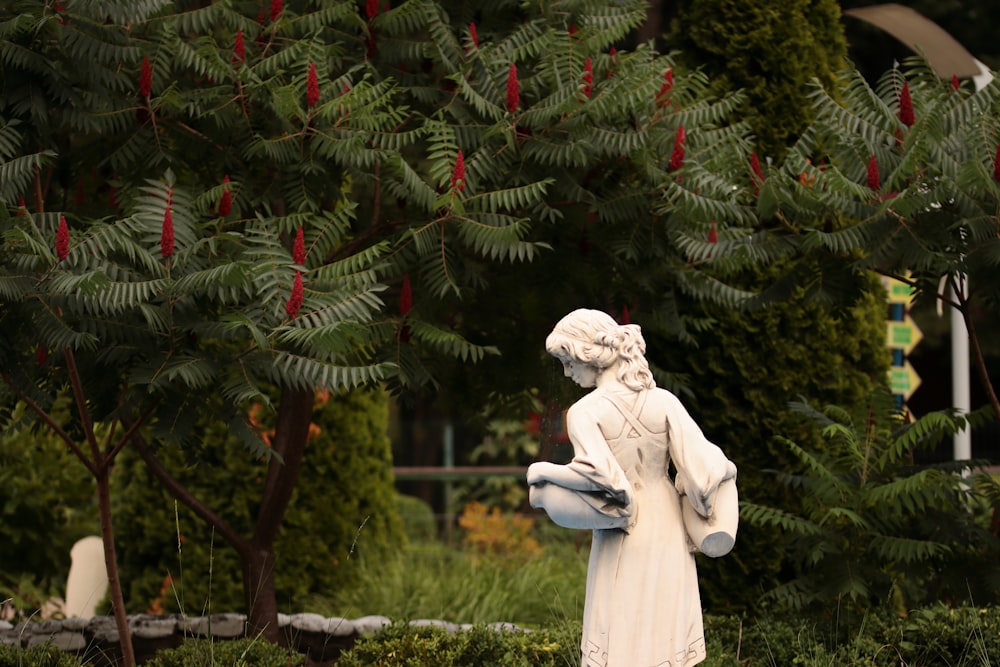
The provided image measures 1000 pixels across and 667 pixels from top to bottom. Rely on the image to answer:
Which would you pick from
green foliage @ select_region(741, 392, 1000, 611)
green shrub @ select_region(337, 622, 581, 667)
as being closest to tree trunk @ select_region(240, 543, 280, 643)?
green shrub @ select_region(337, 622, 581, 667)

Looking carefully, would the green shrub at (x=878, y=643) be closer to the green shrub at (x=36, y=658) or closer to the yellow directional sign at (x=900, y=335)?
the green shrub at (x=36, y=658)

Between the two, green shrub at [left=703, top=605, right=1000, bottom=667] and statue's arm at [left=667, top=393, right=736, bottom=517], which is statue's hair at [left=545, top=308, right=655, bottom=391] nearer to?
statue's arm at [left=667, top=393, right=736, bottom=517]

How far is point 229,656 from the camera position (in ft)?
22.9

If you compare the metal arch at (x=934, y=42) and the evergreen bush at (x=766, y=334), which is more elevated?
the metal arch at (x=934, y=42)

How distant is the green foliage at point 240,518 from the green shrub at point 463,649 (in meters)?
3.64

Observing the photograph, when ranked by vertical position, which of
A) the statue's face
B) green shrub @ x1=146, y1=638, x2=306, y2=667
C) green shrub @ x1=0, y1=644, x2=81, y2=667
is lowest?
green shrub @ x1=0, y1=644, x2=81, y2=667

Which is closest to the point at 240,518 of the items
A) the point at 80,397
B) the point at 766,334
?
the point at 80,397

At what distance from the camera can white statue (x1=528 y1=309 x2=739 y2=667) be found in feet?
16.3

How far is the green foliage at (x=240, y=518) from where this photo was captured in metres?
11.0

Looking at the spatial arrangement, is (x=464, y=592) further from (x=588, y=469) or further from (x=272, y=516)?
(x=588, y=469)

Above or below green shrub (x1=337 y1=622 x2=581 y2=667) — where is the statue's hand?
above

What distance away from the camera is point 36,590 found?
463 inches

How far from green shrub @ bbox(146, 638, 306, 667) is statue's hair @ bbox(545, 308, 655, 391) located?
2794 mm

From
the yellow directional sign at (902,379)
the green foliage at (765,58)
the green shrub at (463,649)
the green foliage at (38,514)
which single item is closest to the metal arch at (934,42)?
the green foliage at (765,58)
